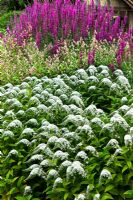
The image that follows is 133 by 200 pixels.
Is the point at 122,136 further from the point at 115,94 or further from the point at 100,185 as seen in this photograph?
the point at 115,94

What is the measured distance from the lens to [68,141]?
5.11m

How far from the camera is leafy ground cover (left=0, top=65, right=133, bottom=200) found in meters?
4.59

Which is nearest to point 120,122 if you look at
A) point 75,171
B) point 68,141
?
point 68,141

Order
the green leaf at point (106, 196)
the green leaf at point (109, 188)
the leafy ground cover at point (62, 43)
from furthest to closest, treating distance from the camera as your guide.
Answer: the leafy ground cover at point (62, 43) < the green leaf at point (109, 188) < the green leaf at point (106, 196)

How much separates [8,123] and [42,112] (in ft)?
1.37

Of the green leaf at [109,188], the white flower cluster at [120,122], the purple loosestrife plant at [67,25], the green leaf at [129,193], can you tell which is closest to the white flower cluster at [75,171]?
the green leaf at [109,188]

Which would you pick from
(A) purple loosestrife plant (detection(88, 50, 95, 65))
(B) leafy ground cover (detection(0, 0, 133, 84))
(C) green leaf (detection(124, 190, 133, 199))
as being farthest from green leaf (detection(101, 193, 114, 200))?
(A) purple loosestrife plant (detection(88, 50, 95, 65))

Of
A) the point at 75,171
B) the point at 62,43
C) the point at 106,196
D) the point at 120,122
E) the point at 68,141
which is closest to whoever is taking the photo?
the point at 106,196

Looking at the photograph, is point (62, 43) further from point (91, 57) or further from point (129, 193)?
point (129, 193)

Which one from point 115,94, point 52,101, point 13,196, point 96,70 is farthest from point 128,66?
point 13,196

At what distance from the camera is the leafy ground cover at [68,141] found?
15.1 ft

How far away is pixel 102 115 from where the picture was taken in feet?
18.4

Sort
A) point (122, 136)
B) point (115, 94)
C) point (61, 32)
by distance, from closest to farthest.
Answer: point (122, 136) < point (115, 94) < point (61, 32)

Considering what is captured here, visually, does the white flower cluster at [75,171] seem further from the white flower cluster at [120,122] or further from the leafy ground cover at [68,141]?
the white flower cluster at [120,122]
